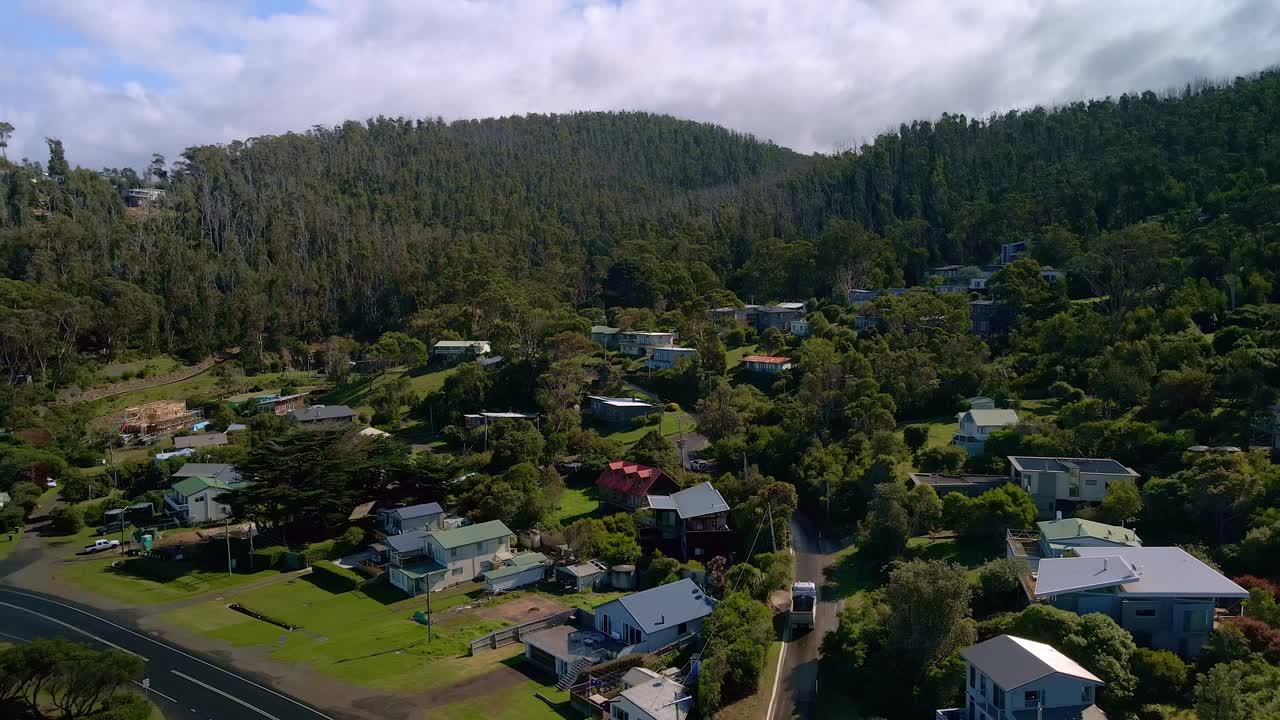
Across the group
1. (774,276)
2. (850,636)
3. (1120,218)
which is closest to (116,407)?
(774,276)

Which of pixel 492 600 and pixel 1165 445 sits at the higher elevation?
pixel 1165 445

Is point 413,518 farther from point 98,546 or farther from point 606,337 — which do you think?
point 606,337

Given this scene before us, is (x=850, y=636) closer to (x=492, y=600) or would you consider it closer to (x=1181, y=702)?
(x=1181, y=702)

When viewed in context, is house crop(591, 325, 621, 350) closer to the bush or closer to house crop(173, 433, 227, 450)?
house crop(173, 433, 227, 450)

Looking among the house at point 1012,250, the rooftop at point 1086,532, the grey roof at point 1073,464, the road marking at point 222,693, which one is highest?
the house at point 1012,250

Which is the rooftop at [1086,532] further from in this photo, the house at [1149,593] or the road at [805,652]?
the road at [805,652]

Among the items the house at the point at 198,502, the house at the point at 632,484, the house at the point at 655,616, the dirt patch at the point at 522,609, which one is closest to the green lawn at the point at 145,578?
the house at the point at 198,502

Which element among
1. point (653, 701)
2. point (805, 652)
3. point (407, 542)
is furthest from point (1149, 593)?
point (407, 542)
